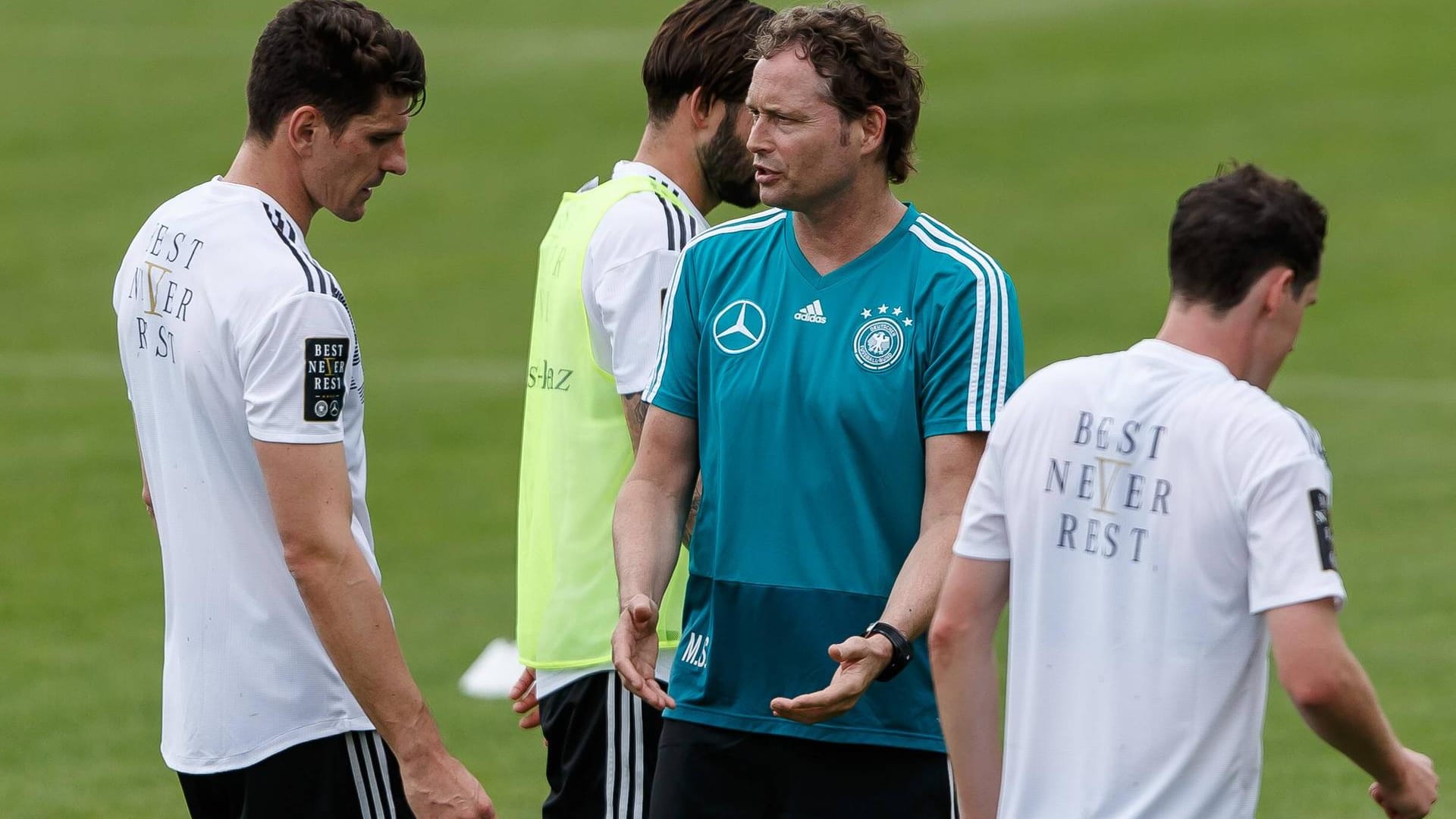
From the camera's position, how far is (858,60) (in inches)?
170

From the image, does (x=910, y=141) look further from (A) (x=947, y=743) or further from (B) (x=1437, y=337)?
(B) (x=1437, y=337)

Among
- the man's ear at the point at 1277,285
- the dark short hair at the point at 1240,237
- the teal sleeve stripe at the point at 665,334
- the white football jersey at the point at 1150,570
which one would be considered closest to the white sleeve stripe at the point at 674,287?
the teal sleeve stripe at the point at 665,334

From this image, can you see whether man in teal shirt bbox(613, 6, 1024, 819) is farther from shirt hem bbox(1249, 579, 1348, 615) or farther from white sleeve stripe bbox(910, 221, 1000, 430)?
shirt hem bbox(1249, 579, 1348, 615)

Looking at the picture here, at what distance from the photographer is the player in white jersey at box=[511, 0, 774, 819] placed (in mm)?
4750

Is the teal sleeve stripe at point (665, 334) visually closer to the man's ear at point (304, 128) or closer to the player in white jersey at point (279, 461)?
the player in white jersey at point (279, 461)

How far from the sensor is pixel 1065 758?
351 cm

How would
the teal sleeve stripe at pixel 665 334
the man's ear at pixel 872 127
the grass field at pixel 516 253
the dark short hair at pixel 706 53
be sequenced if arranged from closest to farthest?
the man's ear at pixel 872 127
the teal sleeve stripe at pixel 665 334
the dark short hair at pixel 706 53
the grass field at pixel 516 253

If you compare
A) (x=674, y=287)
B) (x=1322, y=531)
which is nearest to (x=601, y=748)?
(x=674, y=287)

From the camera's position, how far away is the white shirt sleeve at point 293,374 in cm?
393

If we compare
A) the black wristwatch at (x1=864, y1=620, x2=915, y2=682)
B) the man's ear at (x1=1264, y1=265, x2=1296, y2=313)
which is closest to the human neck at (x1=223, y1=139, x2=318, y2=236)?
the black wristwatch at (x1=864, y1=620, x2=915, y2=682)

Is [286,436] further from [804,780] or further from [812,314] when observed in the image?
[804,780]

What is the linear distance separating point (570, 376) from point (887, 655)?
131cm

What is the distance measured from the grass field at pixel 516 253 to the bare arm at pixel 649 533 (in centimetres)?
409

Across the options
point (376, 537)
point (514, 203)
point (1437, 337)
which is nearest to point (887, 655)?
point (376, 537)
